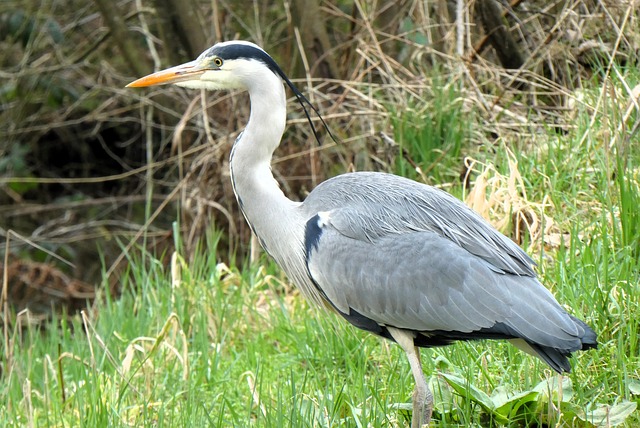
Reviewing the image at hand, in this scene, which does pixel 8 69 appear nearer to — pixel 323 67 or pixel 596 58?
pixel 323 67

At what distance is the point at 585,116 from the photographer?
547 centimetres

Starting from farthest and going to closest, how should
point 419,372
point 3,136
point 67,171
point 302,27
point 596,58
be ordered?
point 67,171
point 3,136
point 302,27
point 596,58
point 419,372

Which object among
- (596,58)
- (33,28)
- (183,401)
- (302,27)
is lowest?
(183,401)

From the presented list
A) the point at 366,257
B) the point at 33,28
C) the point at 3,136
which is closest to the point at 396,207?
the point at 366,257

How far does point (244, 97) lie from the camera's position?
23.3ft

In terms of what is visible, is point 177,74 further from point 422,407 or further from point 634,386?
point 634,386

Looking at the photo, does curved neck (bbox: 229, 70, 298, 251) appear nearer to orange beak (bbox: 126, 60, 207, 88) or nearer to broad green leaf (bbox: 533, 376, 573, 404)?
orange beak (bbox: 126, 60, 207, 88)

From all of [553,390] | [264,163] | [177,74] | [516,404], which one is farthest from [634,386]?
[177,74]

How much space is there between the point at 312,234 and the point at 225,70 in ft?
2.74

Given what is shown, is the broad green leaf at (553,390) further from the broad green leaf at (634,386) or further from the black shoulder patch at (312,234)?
the black shoulder patch at (312,234)

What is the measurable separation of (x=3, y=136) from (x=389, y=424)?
21.1 ft

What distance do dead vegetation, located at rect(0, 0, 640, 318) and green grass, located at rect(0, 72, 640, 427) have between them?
0.30 m

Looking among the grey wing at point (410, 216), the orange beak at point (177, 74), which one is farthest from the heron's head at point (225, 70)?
the grey wing at point (410, 216)

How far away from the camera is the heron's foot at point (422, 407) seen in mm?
3506
